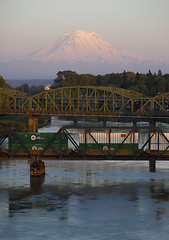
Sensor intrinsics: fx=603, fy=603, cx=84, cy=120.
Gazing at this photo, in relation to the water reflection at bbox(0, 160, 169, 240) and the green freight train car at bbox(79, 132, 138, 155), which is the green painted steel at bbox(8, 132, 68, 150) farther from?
the water reflection at bbox(0, 160, 169, 240)

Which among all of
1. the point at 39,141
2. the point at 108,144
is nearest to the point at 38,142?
the point at 39,141

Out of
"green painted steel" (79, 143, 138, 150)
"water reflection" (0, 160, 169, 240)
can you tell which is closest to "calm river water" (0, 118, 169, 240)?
"water reflection" (0, 160, 169, 240)

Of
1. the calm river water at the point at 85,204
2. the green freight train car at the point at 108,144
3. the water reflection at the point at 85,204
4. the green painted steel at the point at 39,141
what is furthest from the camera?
the green painted steel at the point at 39,141

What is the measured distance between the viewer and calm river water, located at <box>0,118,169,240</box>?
66.8 meters

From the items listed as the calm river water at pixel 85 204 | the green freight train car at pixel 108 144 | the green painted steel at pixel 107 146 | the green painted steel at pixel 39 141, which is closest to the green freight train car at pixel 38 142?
the green painted steel at pixel 39 141

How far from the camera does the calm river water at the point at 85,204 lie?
219 ft

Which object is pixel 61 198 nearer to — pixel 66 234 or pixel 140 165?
pixel 66 234

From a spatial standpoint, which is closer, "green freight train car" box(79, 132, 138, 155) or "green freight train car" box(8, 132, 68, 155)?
"green freight train car" box(79, 132, 138, 155)

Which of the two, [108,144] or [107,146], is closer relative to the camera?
[108,144]

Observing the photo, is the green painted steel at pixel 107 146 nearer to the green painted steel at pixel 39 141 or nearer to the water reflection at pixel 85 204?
the green painted steel at pixel 39 141

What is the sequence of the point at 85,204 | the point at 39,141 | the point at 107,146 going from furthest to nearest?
the point at 39,141 < the point at 107,146 < the point at 85,204

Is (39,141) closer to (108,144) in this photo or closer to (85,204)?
(108,144)

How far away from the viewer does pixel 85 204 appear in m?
80.1

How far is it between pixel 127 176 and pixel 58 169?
1559 centimetres
